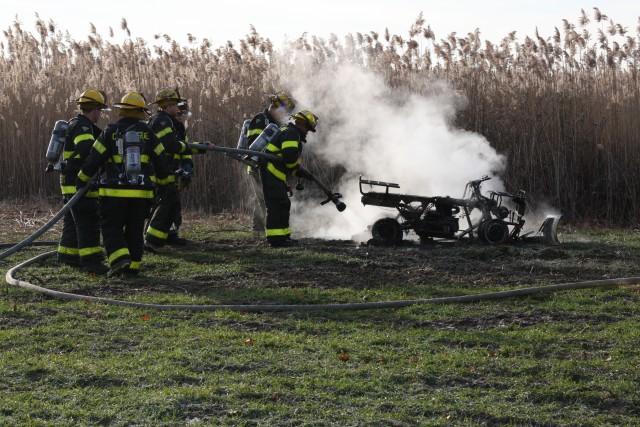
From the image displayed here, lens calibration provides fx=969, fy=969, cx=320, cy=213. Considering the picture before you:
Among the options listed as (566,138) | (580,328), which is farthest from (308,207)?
(580,328)

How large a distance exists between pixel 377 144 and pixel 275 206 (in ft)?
9.49

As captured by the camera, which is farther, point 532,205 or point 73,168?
point 532,205

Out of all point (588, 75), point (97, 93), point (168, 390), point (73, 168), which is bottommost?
point (168, 390)

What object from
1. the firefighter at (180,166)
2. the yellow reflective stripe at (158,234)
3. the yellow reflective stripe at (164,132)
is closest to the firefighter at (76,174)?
the yellow reflective stripe at (164,132)

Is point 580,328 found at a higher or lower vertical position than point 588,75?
lower

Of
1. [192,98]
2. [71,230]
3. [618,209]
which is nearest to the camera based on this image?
[71,230]

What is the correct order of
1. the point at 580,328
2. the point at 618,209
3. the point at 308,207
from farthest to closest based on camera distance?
the point at 308,207, the point at 618,209, the point at 580,328

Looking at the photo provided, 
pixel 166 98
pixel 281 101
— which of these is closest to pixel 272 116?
pixel 281 101

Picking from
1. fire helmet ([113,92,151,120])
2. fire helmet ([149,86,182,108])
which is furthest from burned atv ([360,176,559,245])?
fire helmet ([113,92,151,120])

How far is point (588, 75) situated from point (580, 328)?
30.1 feet

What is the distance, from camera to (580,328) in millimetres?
7105

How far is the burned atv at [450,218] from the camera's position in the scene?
11414 millimetres

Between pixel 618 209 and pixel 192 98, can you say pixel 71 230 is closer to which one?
pixel 192 98

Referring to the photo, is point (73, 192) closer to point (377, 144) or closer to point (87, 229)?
point (87, 229)
